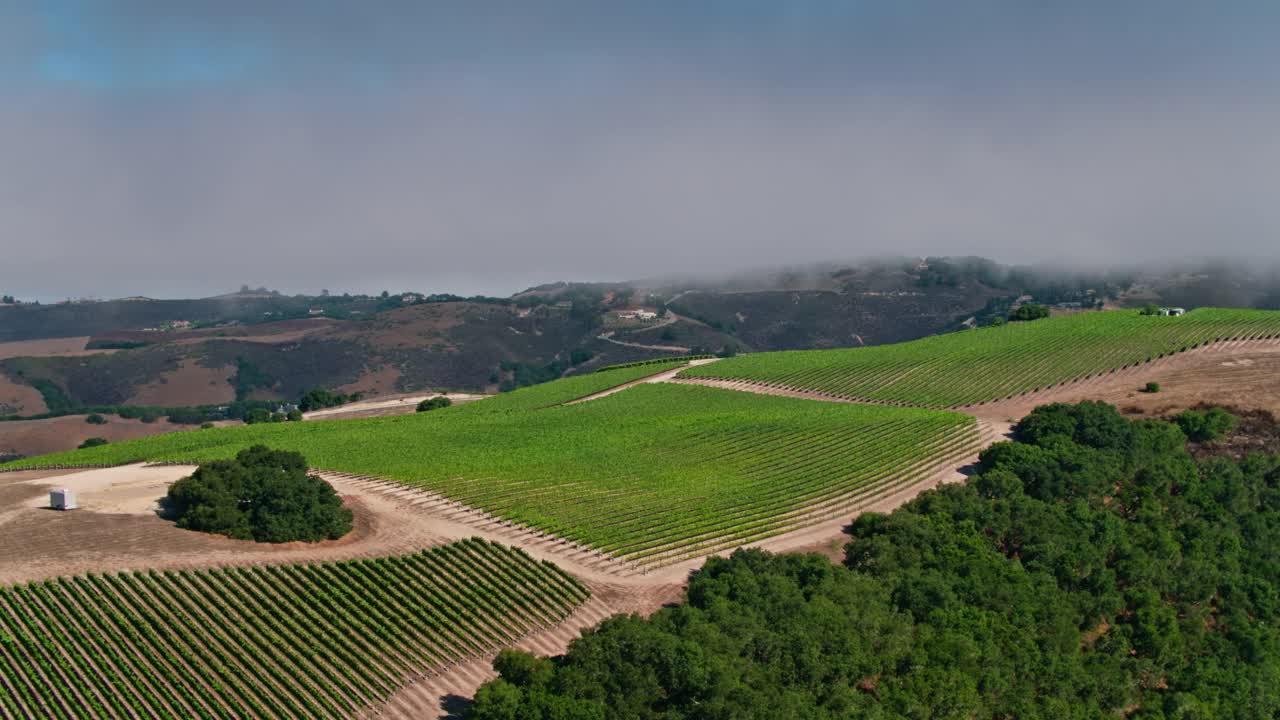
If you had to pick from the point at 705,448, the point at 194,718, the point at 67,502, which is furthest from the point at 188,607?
the point at 705,448

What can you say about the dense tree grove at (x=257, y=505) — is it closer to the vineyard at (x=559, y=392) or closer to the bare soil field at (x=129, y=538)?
the bare soil field at (x=129, y=538)

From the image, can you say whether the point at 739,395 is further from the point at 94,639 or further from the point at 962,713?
the point at 94,639

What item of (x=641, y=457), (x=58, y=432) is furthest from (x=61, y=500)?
(x=58, y=432)

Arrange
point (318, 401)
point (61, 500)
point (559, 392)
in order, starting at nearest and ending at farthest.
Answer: point (61, 500) → point (559, 392) → point (318, 401)

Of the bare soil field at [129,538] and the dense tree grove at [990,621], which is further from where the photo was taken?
the bare soil field at [129,538]

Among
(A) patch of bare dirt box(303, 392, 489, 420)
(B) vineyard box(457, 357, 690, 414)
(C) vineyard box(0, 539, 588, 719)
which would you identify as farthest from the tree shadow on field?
(A) patch of bare dirt box(303, 392, 489, 420)

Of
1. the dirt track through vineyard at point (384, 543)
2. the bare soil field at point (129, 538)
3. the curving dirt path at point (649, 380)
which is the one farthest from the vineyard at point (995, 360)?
the bare soil field at point (129, 538)

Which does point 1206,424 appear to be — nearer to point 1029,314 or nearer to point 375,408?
point 1029,314
